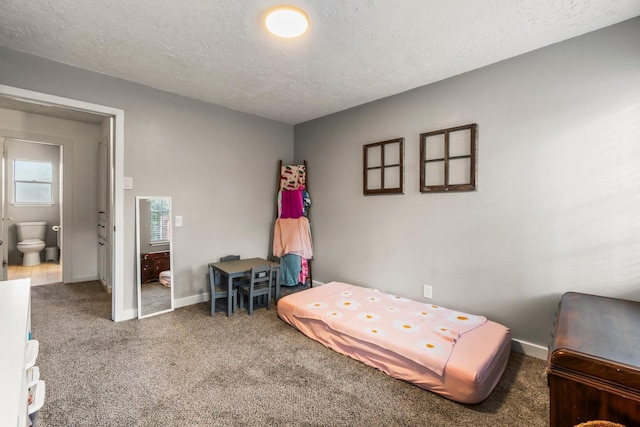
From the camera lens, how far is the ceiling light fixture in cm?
176

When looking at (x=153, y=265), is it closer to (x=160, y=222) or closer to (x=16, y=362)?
(x=160, y=222)

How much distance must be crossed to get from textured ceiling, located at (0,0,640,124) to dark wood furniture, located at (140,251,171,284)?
5.77 ft

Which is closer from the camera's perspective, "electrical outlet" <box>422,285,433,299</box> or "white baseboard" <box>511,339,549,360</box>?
"white baseboard" <box>511,339,549,360</box>

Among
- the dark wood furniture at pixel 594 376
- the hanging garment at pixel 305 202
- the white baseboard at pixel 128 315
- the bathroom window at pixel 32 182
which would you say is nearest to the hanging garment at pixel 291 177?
the hanging garment at pixel 305 202

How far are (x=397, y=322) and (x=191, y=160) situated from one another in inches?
108

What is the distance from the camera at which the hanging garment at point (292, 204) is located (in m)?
3.86

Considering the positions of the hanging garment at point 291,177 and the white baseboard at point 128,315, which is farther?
the hanging garment at point 291,177

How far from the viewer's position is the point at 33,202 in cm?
554

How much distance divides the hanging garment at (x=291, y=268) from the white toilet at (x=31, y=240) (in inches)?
186

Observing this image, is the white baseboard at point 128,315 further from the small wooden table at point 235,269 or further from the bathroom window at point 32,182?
the bathroom window at point 32,182

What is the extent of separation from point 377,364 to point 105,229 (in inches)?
160

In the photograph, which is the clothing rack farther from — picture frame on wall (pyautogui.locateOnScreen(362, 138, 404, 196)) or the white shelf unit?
the white shelf unit

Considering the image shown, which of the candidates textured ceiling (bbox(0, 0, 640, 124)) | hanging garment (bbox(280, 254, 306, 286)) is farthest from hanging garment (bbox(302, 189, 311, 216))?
textured ceiling (bbox(0, 0, 640, 124))

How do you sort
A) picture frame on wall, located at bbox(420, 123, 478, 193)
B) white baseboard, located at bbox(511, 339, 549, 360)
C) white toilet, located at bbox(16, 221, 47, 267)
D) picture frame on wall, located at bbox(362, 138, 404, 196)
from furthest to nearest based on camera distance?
1. white toilet, located at bbox(16, 221, 47, 267)
2. picture frame on wall, located at bbox(362, 138, 404, 196)
3. picture frame on wall, located at bbox(420, 123, 478, 193)
4. white baseboard, located at bbox(511, 339, 549, 360)
